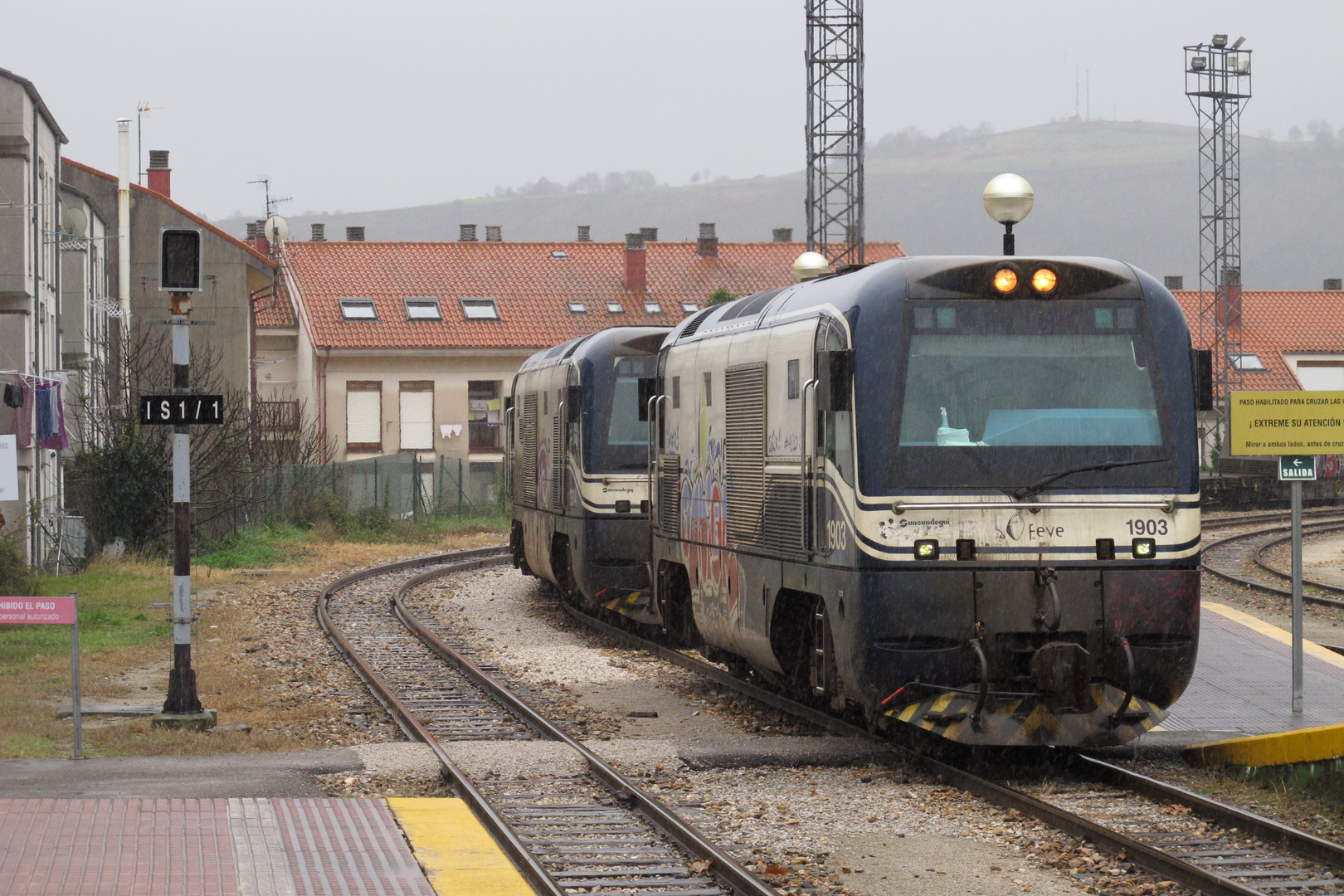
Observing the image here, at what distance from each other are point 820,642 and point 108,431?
71.9 feet

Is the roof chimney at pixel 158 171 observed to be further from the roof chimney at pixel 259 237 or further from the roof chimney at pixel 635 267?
the roof chimney at pixel 635 267

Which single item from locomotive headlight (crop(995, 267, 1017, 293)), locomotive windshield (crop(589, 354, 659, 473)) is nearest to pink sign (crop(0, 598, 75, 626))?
locomotive headlight (crop(995, 267, 1017, 293))

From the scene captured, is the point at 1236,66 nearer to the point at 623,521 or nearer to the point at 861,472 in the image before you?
the point at 623,521

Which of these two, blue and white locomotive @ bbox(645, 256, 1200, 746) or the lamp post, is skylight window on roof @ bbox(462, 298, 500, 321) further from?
blue and white locomotive @ bbox(645, 256, 1200, 746)

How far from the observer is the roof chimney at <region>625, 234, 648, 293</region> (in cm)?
5778

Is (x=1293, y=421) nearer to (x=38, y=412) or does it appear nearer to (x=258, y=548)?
(x=38, y=412)

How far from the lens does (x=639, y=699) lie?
14.6 meters

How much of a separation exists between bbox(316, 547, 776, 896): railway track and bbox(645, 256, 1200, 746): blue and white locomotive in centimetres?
172

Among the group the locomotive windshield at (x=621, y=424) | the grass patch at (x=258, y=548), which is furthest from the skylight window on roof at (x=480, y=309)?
the locomotive windshield at (x=621, y=424)

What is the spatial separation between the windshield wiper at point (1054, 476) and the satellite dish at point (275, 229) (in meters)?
49.9

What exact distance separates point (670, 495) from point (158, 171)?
41.7 meters

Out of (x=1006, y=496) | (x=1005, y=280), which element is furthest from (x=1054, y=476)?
(x=1005, y=280)

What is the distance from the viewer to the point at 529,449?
76.4 ft

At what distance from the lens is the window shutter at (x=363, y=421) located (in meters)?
52.0
